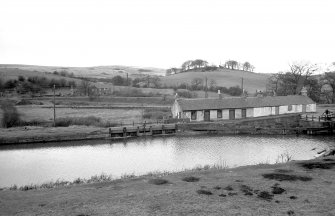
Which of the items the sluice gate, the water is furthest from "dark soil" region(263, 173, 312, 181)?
the sluice gate

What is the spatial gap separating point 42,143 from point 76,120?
385 inches

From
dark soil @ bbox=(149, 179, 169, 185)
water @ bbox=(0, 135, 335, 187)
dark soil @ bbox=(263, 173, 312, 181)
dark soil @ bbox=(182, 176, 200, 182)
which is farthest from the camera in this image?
water @ bbox=(0, 135, 335, 187)

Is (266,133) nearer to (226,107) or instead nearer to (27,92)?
(226,107)

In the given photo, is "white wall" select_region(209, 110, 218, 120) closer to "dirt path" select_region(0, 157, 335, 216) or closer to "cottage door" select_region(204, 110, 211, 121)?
"cottage door" select_region(204, 110, 211, 121)

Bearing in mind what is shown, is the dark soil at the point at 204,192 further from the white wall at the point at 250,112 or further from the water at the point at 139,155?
the white wall at the point at 250,112

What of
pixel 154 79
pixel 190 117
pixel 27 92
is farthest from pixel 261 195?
pixel 154 79

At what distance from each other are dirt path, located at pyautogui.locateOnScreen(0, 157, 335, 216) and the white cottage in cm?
2732

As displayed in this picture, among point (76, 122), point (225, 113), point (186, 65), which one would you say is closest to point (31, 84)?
point (76, 122)

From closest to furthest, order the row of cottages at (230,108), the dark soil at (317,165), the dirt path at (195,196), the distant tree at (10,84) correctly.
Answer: the dirt path at (195,196), the dark soil at (317,165), the row of cottages at (230,108), the distant tree at (10,84)

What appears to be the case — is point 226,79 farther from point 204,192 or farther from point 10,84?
point 204,192

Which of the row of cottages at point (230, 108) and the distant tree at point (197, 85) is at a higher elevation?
the distant tree at point (197, 85)

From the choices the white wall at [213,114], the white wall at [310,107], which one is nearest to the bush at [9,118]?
the white wall at [213,114]

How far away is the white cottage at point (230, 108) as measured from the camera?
148 feet

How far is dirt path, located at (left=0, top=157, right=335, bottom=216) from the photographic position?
12.3m
